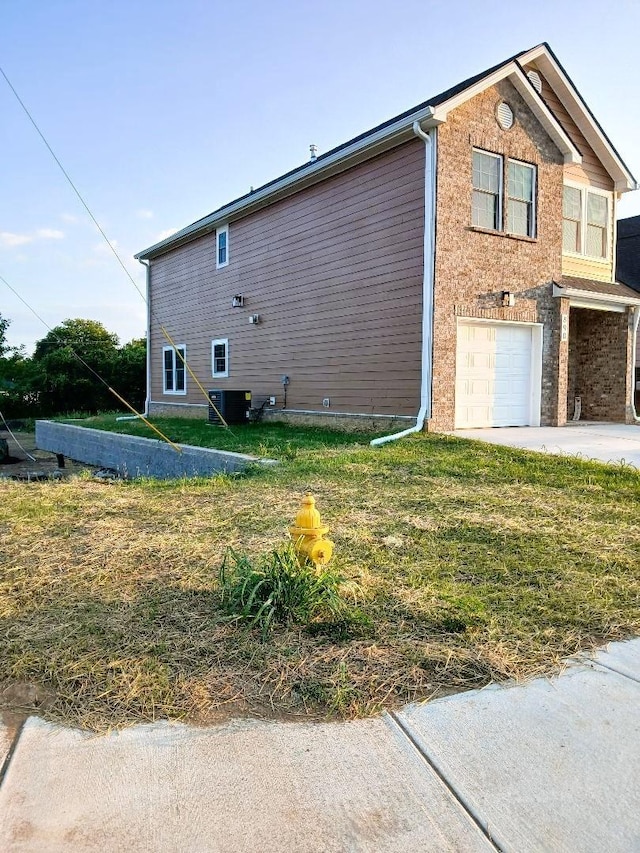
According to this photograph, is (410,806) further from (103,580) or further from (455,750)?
(103,580)

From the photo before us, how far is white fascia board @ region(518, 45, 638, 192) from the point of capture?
11.4 metres

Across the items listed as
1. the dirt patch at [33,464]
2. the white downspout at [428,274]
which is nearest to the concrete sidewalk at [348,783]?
the white downspout at [428,274]

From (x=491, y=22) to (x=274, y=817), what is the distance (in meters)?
10.4

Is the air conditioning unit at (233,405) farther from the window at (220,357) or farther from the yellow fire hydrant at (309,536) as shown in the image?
the yellow fire hydrant at (309,536)

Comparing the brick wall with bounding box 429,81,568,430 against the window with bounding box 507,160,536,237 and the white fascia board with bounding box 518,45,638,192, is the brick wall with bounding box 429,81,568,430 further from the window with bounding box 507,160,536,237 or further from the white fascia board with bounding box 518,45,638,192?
the white fascia board with bounding box 518,45,638,192

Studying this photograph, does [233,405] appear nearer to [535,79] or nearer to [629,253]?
[535,79]

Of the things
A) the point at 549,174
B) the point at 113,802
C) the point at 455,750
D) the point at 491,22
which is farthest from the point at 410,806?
the point at 549,174

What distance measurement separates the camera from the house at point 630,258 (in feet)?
52.2

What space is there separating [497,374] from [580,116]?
5.76 metres

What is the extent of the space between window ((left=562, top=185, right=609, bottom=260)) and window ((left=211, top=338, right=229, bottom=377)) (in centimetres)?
806

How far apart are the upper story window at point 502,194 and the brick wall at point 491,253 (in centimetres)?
14

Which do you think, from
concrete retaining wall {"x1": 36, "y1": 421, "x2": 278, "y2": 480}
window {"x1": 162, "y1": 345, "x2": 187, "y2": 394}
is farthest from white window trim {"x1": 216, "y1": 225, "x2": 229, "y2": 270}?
concrete retaining wall {"x1": 36, "y1": 421, "x2": 278, "y2": 480}

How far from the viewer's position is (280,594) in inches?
118

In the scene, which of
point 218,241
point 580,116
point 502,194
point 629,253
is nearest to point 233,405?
point 218,241
